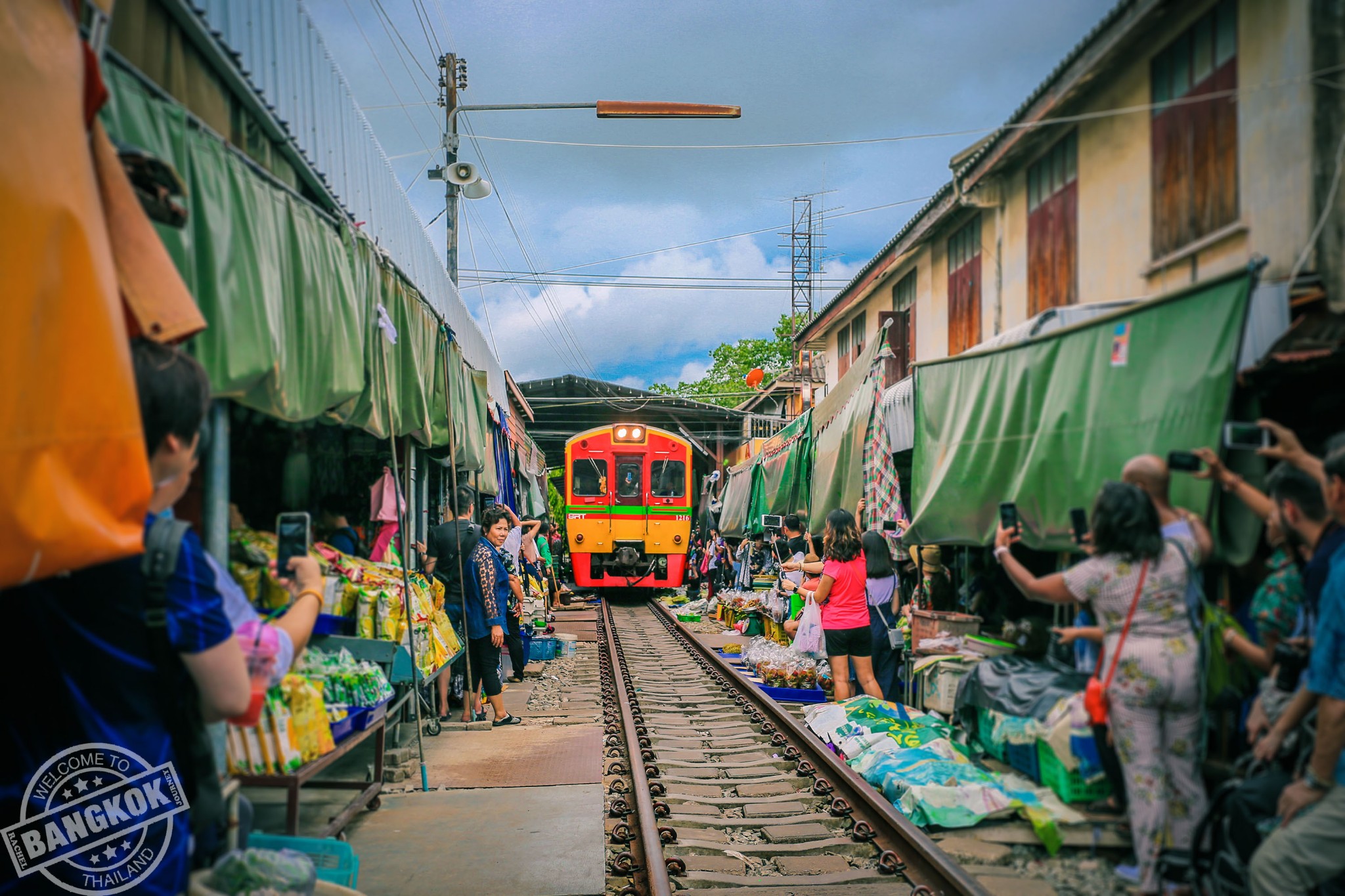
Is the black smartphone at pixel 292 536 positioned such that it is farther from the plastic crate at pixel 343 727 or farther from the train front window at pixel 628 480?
the train front window at pixel 628 480

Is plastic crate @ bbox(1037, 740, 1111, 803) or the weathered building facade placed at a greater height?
the weathered building facade

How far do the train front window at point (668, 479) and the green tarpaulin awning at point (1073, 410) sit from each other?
14262 millimetres

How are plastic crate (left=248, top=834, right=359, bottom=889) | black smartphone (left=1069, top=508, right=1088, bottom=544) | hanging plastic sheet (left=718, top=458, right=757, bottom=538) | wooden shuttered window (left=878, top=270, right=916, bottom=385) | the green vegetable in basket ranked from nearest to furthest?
the green vegetable in basket, black smartphone (left=1069, top=508, right=1088, bottom=544), plastic crate (left=248, top=834, right=359, bottom=889), wooden shuttered window (left=878, top=270, right=916, bottom=385), hanging plastic sheet (left=718, top=458, right=757, bottom=538)

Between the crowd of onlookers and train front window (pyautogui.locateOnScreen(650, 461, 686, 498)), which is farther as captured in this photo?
train front window (pyautogui.locateOnScreen(650, 461, 686, 498))

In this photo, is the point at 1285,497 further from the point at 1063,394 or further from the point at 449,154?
the point at 449,154

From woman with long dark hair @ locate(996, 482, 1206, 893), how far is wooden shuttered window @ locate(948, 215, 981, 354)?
3.69 m

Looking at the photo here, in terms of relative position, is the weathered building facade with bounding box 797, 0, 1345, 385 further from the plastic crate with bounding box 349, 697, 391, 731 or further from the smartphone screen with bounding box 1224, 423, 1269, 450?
the plastic crate with bounding box 349, 697, 391, 731

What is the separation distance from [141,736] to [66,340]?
902 mm

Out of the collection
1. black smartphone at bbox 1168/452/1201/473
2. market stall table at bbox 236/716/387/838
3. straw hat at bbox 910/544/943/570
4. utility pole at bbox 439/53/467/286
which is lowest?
market stall table at bbox 236/716/387/838

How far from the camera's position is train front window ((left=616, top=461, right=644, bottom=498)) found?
1836cm

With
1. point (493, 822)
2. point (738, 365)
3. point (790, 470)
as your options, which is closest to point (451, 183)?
point (790, 470)

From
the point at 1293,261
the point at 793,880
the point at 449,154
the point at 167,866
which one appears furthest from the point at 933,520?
the point at 449,154

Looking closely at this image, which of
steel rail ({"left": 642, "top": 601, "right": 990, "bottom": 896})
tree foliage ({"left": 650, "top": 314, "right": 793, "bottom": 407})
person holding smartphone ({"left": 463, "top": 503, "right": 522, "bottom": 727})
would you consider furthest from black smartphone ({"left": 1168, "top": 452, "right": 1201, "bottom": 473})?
tree foliage ({"left": 650, "top": 314, "right": 793, "bottom": 407})

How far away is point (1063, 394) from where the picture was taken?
9.91ft
